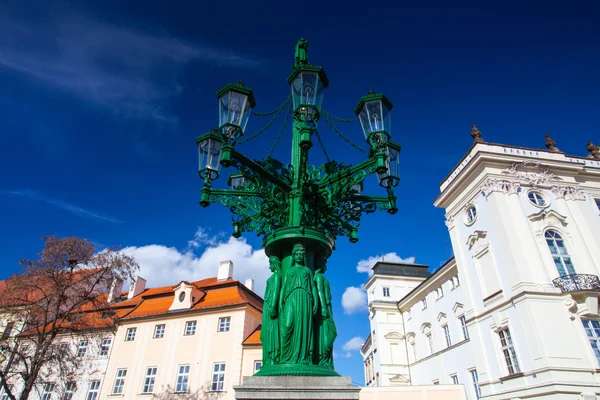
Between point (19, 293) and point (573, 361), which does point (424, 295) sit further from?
point (19, 293)

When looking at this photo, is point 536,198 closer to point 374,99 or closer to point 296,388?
point 374,99

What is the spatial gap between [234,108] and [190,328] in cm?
2402

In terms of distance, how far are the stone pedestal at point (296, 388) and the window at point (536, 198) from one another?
21594 millimetres

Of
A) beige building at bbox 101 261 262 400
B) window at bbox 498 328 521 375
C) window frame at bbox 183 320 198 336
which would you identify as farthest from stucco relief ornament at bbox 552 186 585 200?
window frame at bbox 183 320 198 336

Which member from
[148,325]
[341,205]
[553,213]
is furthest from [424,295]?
[341,205]

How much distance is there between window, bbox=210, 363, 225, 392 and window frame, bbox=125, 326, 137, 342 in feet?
24.1

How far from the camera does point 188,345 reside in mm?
25641

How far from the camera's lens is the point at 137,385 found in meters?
25.3

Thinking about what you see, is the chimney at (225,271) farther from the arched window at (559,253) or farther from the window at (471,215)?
the arched window at (559,253)

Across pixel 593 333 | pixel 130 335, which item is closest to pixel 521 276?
pixel 593 333

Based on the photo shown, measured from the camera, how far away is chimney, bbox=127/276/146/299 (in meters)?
32.8

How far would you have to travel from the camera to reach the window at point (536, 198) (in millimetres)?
21625

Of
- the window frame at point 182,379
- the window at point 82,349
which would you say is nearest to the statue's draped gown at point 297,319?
the window frame at point 182,379

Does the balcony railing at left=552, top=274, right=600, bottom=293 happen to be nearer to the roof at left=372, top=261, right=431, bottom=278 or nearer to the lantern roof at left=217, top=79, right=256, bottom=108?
the lantern roof at left=217, top=79, right=256, bottom=108
